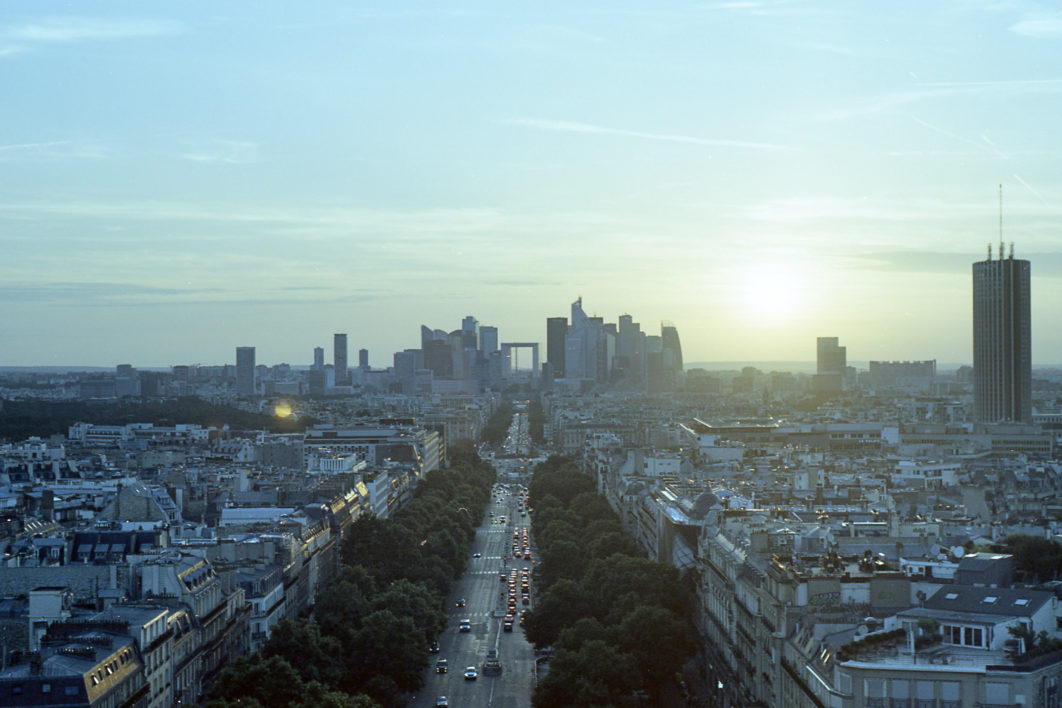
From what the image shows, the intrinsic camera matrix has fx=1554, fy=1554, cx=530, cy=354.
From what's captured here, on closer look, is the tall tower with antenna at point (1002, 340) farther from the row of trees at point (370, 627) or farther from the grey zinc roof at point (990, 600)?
the grey zinc roof at point (990, 600)

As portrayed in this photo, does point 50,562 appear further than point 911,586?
Yes

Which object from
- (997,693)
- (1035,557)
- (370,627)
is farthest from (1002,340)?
(997,693)

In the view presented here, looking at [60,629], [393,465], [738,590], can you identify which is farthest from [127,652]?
[393,465]

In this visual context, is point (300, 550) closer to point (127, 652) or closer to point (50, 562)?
point (50, 562)

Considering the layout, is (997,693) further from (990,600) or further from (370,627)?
(370,627)

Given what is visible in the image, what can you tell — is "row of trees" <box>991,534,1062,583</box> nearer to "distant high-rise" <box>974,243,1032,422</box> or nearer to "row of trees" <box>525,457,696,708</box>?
"row of trees" <box>525,457,696,708</box>

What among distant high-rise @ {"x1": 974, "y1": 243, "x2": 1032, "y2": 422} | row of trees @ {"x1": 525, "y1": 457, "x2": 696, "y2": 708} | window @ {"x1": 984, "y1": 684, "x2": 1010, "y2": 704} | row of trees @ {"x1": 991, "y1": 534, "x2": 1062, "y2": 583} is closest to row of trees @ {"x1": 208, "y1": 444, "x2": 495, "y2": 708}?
row of trees @ {"x1": 525, "y1": 457, "x2": 696, "y2": 708}
